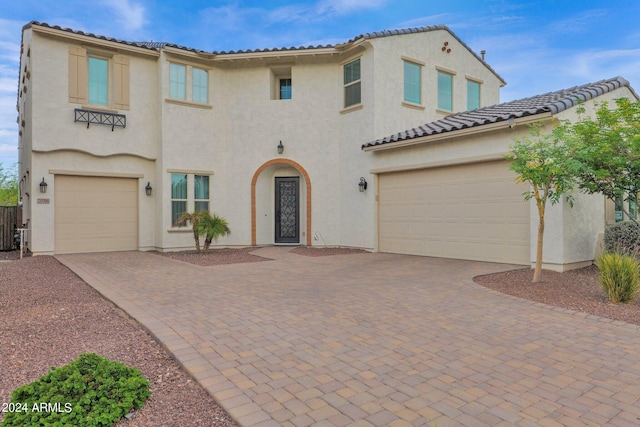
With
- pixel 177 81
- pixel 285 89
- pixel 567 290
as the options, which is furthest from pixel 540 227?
pixel 177 81

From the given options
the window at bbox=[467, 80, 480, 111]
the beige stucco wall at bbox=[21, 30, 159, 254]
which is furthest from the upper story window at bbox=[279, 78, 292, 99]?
the window at bbox=[467, 80, 480, 111]

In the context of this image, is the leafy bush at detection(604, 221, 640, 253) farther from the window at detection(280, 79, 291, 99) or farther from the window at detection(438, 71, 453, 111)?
the window at detection(280, 79, 291, 99)

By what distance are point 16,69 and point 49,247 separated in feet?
37.8

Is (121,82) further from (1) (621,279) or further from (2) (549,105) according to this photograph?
(1) (621,279)

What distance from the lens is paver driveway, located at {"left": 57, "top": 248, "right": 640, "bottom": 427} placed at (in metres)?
2.91

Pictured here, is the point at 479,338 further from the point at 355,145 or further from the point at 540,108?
the point at 355,145

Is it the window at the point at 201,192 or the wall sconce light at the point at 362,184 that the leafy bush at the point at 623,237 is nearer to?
the wall sconce light at the point at 362,184

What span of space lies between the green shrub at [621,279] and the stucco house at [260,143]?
155 inches

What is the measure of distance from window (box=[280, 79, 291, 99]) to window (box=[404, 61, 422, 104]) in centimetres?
422

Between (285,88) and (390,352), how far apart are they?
41.5 ft

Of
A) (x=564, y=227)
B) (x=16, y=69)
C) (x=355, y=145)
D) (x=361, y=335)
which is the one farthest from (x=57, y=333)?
(x=16, y=69)

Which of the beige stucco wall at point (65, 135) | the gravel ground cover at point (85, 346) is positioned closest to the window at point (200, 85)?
the beige stucco wall at point (65, 135)

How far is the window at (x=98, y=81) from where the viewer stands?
12.8m

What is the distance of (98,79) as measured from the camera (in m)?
12.9
